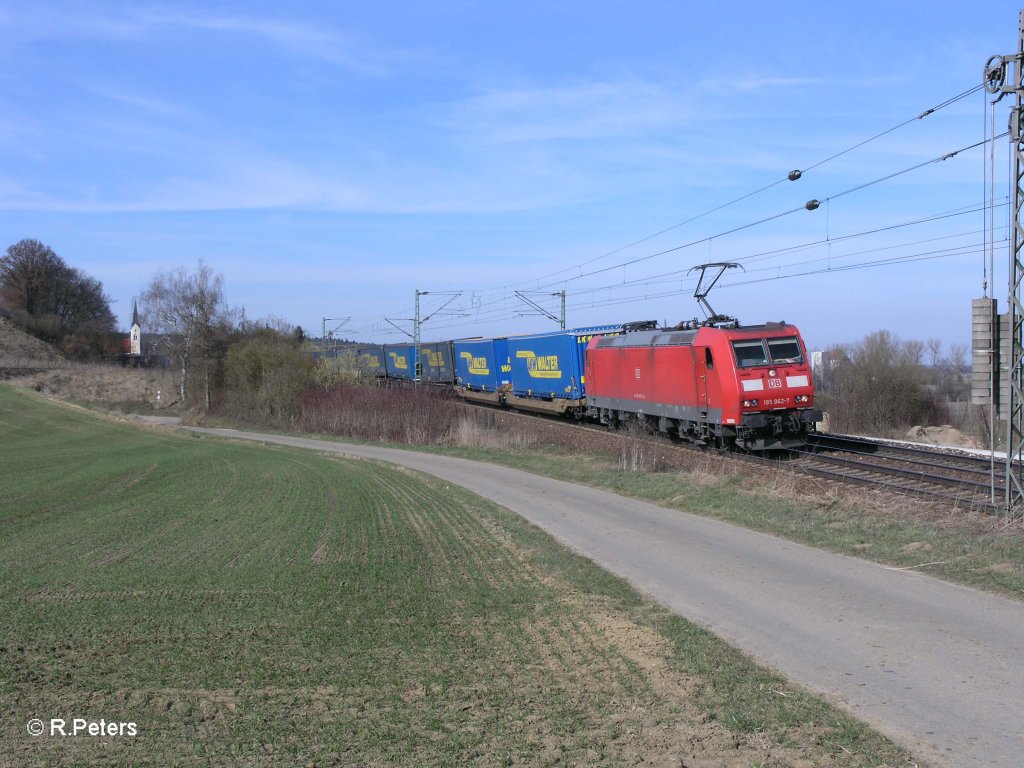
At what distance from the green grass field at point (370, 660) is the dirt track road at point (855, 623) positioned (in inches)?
15.4

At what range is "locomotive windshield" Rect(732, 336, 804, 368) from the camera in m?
20.5

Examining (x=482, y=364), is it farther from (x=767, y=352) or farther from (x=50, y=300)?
(x=50, y=300)

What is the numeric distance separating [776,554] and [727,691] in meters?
5.17

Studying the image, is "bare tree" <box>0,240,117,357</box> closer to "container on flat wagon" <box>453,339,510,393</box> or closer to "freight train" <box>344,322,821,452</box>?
"container on flat wagon" <box>453,339,510,393</box>

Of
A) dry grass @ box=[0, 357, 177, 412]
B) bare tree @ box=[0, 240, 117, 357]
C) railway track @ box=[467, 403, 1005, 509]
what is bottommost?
railway track @ box=[467, 403, 1005, 509]

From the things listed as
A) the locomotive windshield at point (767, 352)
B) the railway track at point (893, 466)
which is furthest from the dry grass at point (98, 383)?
the locomotive windshield at point (767, 352)

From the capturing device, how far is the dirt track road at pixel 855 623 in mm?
5504

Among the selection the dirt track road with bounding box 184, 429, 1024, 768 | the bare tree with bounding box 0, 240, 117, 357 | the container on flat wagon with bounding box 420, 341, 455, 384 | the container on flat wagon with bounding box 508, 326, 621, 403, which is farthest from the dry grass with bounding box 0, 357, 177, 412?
the dirt track road with bounding box 184, 429, 1024, 768

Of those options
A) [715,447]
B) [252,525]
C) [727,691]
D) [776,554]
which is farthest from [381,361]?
[727,691]

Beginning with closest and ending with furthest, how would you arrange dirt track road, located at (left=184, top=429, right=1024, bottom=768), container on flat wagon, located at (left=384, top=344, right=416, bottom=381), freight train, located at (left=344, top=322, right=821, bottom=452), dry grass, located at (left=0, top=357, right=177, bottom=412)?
dirt track road, located at (left=184, top=429, right=1024, bottom=768) → freight train, located at (left=344, top=322, right=821, bottom=452) → container on flat wagon, located at (left=384, top=344, right=416, bottom=381) → dry grass, located at (left=0, top=357, right=177, bottom=412)

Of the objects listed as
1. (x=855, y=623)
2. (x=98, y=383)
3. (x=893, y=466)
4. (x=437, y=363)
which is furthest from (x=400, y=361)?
(x=855, y=623)

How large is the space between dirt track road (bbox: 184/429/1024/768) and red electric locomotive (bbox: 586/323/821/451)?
7278mm

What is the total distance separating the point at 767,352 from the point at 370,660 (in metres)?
16.0

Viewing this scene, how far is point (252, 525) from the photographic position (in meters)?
14.8
